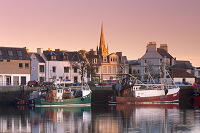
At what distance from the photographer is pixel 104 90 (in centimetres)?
8688

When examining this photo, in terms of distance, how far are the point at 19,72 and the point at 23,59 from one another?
9.01 feet

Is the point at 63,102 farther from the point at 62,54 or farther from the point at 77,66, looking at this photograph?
the point at 62,54

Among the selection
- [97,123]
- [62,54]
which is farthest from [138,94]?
[97,123]

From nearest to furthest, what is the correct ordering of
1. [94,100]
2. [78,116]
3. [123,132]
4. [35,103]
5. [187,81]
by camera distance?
[123,132] → [78,116] → [35,103] → [94,100] → [187,81]

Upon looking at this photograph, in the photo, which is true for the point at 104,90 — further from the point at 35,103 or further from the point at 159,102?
the point at 35,103

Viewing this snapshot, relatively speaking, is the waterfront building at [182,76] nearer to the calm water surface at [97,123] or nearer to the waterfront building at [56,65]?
the waterfront building at [56,65]

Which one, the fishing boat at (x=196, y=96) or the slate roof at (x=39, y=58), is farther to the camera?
the slate roof at (x=39, y=58)

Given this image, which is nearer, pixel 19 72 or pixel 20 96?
pixel 20 96

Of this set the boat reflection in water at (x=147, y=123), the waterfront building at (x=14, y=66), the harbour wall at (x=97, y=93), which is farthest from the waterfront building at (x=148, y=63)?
the boat reflection in water at (x=147, y=123)

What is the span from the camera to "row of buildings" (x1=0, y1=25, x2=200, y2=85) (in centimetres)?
9400

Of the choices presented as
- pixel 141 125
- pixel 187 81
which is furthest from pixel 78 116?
pixel 187 81

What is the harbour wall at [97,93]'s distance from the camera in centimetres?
7912

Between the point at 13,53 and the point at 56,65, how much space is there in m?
13.0

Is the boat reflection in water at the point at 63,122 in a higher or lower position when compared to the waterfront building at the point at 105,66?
lower
